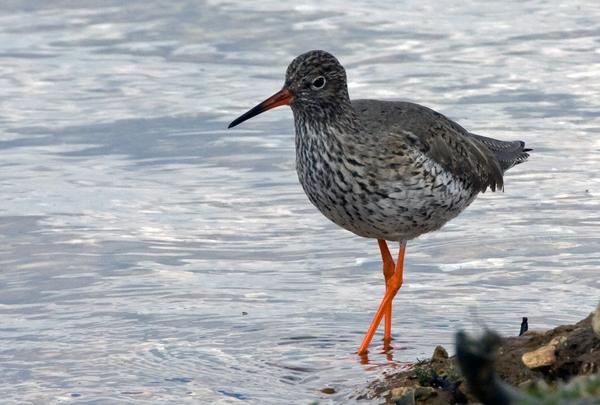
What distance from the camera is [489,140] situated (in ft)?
35.0

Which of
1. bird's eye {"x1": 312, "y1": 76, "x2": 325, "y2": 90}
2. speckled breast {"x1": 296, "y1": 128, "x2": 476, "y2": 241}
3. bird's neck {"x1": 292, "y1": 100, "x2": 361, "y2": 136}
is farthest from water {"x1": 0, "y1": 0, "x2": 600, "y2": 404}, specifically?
bird's eye {"x1": 312, "y1": 76, "x2": 325, "y2": 90}

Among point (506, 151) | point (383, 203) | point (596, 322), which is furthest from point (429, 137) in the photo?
point (596, 322)

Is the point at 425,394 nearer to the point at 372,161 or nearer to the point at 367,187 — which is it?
the point at 367,187

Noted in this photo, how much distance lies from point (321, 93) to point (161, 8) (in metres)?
8.42

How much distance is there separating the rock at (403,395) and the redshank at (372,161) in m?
1.56

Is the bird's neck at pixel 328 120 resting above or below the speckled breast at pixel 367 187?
above

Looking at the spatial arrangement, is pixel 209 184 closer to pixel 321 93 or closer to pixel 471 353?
pixel 321 93

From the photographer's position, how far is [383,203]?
848cm

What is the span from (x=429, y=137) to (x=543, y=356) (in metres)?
2.79

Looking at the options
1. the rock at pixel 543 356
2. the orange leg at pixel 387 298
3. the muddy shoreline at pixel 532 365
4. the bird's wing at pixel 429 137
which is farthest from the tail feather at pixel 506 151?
the rock at pixel 543 356

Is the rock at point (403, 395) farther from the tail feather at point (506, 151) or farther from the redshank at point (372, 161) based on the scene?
the tail feather at point (506, 151)

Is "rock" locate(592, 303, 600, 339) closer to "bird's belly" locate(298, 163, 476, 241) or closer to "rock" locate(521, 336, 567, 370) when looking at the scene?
"rock" locate(521, 336, 567, 370)

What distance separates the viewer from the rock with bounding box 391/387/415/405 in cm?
625

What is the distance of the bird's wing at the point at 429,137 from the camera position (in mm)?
8875
